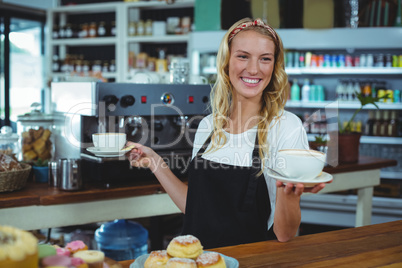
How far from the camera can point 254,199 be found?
4.83ft

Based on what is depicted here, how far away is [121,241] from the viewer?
→ 2.50 metres

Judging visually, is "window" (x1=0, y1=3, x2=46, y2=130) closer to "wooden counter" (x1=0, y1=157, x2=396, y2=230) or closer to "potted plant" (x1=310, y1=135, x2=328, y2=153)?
"wooden counter" (x1=0, y1=157, x2=396, y2=230)

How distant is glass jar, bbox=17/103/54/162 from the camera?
7.45ft

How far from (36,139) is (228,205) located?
128 cm

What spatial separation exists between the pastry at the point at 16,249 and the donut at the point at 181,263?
32 cm

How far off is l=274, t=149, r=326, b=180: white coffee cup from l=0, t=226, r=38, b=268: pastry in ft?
1.98

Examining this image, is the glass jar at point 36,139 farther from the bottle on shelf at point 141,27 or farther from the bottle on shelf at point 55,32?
the bottle on shelf at point 55,32

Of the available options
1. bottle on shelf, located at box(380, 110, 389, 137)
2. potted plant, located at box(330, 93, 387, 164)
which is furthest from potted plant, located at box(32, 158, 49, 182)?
bottle on shelf, located at box(380, 110, 389, 137)

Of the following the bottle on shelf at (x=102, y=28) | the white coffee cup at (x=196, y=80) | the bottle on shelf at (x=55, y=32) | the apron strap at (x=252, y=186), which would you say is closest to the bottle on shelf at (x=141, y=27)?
the bottle on shelf at (x=102, y=28)

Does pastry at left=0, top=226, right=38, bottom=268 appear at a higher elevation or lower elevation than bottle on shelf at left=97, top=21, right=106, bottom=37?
lower

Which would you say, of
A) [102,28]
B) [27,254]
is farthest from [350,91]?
[27,254]

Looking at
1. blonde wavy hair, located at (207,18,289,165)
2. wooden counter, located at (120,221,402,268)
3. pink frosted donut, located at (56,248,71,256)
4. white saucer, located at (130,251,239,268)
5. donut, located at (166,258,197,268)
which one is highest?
blonde wavy hair, located at (207,18,289,165)

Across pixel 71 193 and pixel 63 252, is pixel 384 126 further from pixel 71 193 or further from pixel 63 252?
pixel 63 252

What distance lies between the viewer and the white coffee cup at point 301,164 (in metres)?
1.00
